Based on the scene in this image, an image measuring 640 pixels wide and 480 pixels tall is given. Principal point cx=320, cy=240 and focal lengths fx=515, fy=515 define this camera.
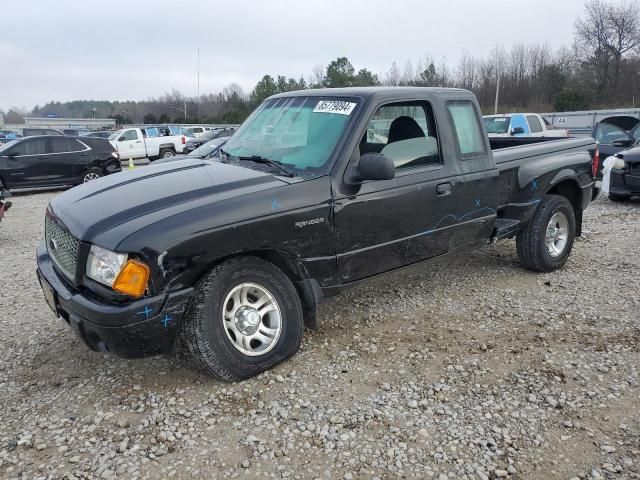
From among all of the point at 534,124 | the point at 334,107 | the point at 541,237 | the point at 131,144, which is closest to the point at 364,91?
→ the point at 334,107

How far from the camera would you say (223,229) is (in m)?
3.12

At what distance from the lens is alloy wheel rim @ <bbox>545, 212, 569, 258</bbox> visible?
18.4ft

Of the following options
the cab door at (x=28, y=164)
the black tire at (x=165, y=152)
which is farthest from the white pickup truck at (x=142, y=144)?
the cab door at (x=28, y=164)

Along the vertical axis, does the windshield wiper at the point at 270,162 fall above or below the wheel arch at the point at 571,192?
above

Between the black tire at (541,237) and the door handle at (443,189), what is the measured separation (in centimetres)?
157

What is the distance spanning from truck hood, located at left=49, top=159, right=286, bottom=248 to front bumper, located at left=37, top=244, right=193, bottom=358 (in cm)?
37

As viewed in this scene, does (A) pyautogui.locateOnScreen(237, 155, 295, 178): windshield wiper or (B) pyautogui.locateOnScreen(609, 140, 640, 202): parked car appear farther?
(B) pyautogui.locateOnScreen(609, 140, 640, 202): parked car

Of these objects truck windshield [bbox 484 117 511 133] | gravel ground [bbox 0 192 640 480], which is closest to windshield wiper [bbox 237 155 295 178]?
gravel ground [bbox 0 192 640 480]

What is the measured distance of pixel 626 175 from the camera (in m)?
9.48

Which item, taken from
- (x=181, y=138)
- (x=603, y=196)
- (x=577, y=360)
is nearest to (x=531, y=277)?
(x=577, y=360)

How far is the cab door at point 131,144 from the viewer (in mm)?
22641

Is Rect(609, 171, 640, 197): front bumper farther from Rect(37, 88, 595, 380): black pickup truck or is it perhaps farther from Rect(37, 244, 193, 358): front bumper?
Rect(37, 244, 193, 358): front bumper

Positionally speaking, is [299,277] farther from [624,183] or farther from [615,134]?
[615,134]

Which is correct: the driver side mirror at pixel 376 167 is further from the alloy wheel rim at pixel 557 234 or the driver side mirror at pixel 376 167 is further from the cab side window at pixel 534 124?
the cab side window at pixel 534 124
